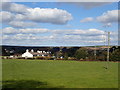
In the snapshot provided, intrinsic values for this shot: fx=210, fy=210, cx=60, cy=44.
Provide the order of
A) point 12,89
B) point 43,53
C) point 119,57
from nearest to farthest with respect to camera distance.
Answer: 1. point 12,89
2. point 119,57
3. point 43,53

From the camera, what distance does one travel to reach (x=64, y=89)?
1349cm

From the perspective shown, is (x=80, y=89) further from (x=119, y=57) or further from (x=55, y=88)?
(x=119, y=57)

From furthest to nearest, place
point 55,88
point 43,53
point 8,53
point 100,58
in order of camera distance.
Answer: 1. point 43,53
2. point 8,53
3. point 100,58
4. point 55,88

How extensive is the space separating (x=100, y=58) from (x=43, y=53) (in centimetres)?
6647

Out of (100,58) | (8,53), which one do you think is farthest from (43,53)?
(100,58)

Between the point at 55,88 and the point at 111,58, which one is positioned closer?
the point at 55,88

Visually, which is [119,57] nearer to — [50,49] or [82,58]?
[82,58]

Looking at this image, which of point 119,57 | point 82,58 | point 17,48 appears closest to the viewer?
point 119,57

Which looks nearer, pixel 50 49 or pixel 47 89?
pixel 47 89

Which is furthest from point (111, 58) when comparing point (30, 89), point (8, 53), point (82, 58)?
point (30, 89)

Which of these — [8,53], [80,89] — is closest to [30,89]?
[80,89]

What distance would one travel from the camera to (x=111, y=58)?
75.5 metres

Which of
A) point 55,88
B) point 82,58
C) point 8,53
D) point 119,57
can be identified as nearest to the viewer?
point 55,88

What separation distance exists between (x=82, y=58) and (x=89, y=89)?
74.4 metres
